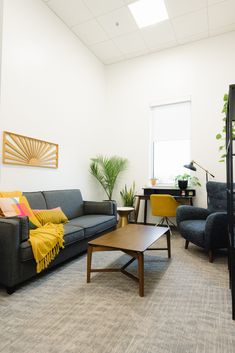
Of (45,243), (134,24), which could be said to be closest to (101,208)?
(45,243)

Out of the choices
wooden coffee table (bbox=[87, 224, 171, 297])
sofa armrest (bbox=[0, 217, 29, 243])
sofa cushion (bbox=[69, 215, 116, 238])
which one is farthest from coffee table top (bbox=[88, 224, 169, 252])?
sofa armrest (bbox=[0, 217, 29, 243])

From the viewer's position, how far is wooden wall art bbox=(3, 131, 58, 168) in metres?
2.86

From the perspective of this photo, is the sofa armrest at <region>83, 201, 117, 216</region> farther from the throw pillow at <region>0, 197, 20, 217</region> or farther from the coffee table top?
the throw pillow at <region>0, 197, 20, 217</region>

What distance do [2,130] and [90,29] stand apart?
2717 mm

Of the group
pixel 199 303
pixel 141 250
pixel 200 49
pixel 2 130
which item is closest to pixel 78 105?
pixel 2 130

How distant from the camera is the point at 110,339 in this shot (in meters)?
1.38

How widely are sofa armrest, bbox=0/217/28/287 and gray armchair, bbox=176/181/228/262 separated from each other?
6.84 feet

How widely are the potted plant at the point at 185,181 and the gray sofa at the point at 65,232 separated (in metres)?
1.40

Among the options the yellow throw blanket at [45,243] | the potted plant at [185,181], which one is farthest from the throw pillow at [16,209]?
the potted plant at [185,181]

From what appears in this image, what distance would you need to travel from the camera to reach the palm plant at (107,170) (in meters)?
4.73

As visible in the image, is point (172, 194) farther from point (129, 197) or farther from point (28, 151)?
point (28, 151)

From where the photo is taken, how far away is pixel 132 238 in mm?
2377

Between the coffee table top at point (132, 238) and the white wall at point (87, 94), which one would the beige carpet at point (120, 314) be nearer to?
the coffee table top at point (132, 238)

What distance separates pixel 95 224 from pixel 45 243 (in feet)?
3.36
